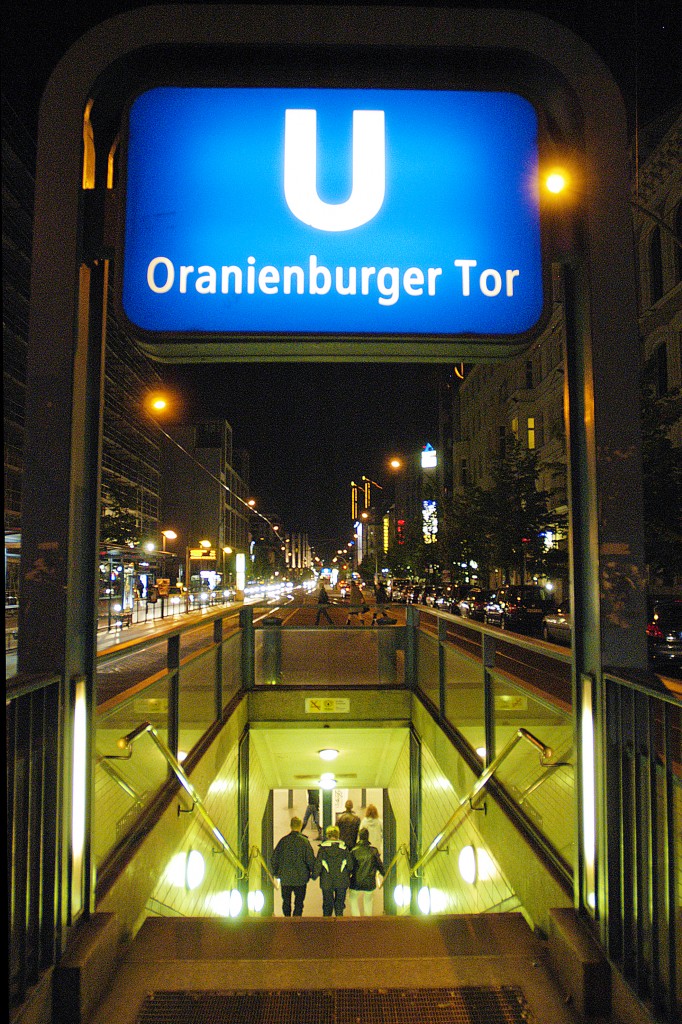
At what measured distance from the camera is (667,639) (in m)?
15.8

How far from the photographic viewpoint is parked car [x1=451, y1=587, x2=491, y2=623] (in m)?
30.5

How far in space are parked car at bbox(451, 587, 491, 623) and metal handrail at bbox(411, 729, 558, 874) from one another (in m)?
22.7

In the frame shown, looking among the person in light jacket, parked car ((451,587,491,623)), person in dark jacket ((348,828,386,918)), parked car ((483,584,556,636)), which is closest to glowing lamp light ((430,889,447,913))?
person in dark jacket ((348,828,386,918))

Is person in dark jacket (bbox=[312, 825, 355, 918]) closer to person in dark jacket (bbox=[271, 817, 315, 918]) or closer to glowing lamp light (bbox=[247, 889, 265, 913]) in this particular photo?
person in dark jacket (bbox=[271, 817, 315, 918])

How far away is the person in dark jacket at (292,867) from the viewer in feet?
30.5

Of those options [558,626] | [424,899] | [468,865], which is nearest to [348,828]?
[424,899]

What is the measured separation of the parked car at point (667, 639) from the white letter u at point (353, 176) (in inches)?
556

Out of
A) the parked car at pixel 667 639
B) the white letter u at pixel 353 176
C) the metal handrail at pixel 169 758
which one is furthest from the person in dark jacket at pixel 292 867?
the parked car at pixel 667 639

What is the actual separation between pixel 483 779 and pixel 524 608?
852 inches

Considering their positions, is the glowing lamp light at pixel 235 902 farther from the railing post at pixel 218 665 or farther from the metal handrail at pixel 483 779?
the metal handrail at pixel 483 779

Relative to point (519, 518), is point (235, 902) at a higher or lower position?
lower

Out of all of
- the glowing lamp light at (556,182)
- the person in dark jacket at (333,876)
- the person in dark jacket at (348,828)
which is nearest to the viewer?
the glowing lamp light at (556,182)

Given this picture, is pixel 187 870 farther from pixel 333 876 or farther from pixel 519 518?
pixel 519 518

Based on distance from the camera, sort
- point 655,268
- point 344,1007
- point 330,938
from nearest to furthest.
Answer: point 344,1007, point 330,938, point 655,268
